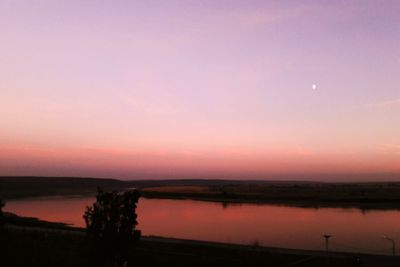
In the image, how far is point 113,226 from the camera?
1304cm

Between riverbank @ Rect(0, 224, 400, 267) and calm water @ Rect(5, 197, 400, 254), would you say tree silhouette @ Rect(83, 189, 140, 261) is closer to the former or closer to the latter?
riverbank @ Rect(0, 224, 400, 267)

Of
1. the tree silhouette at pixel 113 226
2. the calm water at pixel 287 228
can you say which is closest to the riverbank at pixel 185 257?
the tree silhouette at pixel 113 226

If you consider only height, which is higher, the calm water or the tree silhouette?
the tree silhouette

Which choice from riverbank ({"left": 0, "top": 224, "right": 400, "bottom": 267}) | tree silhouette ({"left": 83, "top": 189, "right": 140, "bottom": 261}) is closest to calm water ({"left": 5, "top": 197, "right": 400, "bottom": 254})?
riverbank ({"left": 0, "top": 224, "right": 400, "bottom": 267})

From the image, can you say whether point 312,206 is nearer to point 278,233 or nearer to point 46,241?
point 278,233

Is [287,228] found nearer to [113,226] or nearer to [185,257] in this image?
[185,257]

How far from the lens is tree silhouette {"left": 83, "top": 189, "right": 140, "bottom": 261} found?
12.9 metres

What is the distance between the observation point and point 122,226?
13.1 metres

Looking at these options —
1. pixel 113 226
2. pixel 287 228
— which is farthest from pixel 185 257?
pixel 287 228

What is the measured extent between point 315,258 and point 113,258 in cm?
1187

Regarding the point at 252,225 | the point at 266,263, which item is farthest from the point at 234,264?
the point at 252,225

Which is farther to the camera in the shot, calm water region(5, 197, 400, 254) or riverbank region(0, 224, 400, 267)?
calm water region(5, 197, 400, 254)

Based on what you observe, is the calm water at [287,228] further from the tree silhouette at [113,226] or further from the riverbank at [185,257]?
the tree silhouette at [113,226]

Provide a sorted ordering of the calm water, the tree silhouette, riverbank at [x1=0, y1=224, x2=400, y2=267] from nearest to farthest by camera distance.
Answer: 1. the tree silhouette
2. riverbank at [x1=0, y1=224, x2=400, y2=267]
3. the calm water
